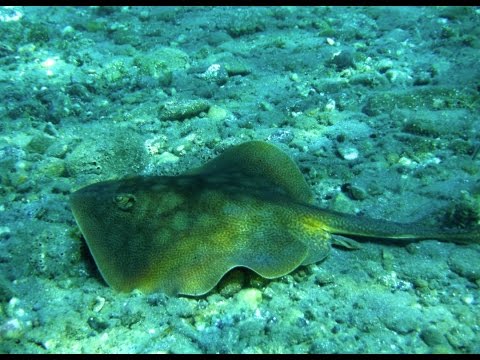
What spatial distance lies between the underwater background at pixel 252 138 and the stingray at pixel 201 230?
0.19m

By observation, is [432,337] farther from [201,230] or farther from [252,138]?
[252,138]

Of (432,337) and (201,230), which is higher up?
(201,230)

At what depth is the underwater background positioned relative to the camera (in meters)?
2.92

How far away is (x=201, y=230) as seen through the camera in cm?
328

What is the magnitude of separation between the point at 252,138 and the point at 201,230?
220 centimetres

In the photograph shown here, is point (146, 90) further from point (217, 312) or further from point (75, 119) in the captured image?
point (217, 312)

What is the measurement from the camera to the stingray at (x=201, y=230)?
10.2 ft

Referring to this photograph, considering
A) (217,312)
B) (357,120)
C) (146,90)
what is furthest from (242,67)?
(217,312)

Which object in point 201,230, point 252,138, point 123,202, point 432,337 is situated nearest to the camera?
point 432,337

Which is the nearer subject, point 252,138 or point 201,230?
point 201,230

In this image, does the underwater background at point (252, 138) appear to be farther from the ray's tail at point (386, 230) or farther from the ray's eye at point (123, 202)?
the ray's eye at point (123, 202)

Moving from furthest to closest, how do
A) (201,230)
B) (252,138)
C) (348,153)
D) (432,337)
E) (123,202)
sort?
(252,138) → (348,153) → (123,202) → (201,230) → (432,337)

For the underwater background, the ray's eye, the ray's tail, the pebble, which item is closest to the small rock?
the underwater background

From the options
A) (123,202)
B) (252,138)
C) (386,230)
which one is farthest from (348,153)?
(123,202)
